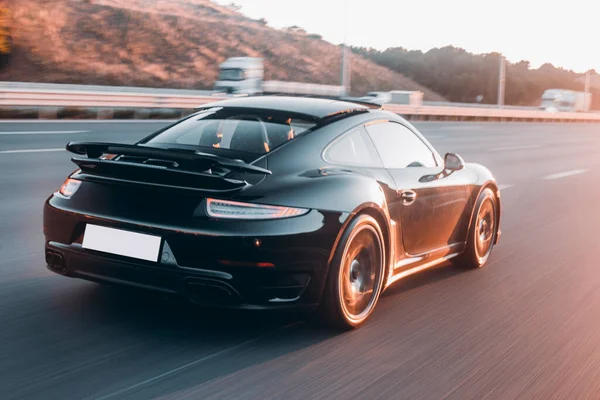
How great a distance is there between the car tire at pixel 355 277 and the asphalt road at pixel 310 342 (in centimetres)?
12

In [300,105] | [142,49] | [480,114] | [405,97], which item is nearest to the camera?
[300,105]

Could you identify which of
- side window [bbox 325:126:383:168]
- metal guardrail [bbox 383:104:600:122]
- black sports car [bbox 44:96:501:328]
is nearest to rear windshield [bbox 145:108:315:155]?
black sports car [bbox 44:96:501:328]

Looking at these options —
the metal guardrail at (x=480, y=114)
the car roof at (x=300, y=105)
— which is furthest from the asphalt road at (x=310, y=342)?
the metal guardrail at (x=480, y=114)

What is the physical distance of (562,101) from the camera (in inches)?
2872

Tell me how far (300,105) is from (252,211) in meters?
1.35

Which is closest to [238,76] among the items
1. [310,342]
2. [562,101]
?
[310,342]

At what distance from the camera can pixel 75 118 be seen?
2255 centimetres

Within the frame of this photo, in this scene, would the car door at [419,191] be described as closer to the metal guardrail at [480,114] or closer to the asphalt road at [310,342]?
the asphalt road at [310,342]

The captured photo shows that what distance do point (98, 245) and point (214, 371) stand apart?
0.96 m

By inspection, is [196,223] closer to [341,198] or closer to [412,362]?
[341,198]

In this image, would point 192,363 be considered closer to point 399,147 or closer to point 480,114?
point 399,147

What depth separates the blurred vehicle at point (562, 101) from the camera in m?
70.2

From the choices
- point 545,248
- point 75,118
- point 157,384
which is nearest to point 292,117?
point 157,384

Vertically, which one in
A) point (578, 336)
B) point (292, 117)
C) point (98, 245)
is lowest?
point (578, 336)
